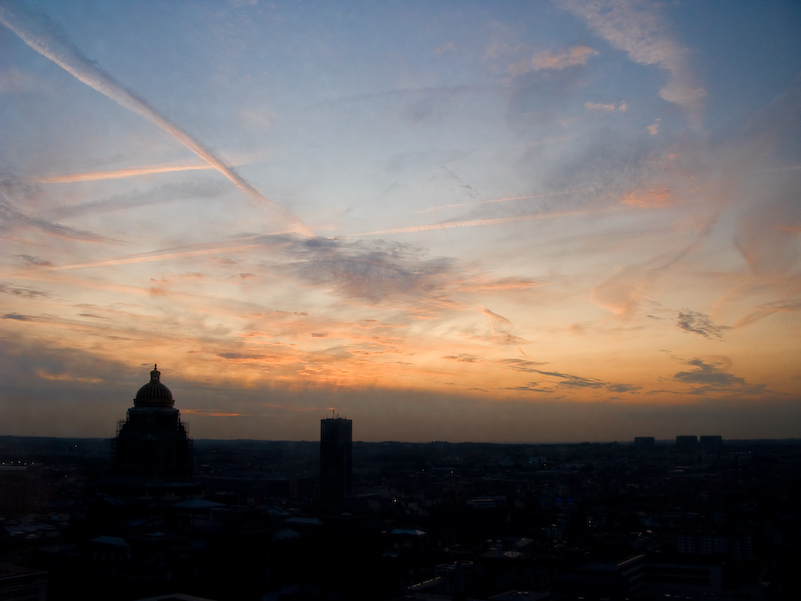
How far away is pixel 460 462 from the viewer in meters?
115

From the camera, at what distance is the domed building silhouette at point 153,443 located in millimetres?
37812

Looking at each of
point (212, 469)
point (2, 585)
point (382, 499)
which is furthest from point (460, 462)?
point (2, 585)

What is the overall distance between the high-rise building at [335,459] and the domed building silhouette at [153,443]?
916 inches

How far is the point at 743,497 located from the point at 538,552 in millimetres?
14475

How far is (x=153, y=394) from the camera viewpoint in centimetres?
3950

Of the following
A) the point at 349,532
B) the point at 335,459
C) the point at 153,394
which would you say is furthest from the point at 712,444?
the point at 153,394

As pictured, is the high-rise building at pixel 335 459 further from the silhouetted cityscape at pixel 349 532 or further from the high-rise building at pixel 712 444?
the high-rise building at pixel 712 444

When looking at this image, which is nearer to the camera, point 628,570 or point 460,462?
point 628,570

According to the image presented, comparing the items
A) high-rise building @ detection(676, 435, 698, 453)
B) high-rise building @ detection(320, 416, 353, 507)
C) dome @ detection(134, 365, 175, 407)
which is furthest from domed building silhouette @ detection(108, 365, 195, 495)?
high-rise building @ detection(676, 435, 698, 453)

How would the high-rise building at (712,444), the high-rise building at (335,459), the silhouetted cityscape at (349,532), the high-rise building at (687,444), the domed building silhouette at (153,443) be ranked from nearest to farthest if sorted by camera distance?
the silhouetted cityscape at (349,532)
the domed building silhouette at (153,443)
the high-rise building at (335,459)
the high-rise building at (712,444)
the high-rise building at (687,444)

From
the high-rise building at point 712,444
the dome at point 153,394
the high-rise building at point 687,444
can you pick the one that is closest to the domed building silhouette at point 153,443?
the dome at point 153,394

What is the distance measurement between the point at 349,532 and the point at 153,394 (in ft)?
44.3

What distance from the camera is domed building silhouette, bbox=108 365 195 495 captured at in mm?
37812

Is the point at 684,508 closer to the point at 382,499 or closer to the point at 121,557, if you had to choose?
the point at 382,499
